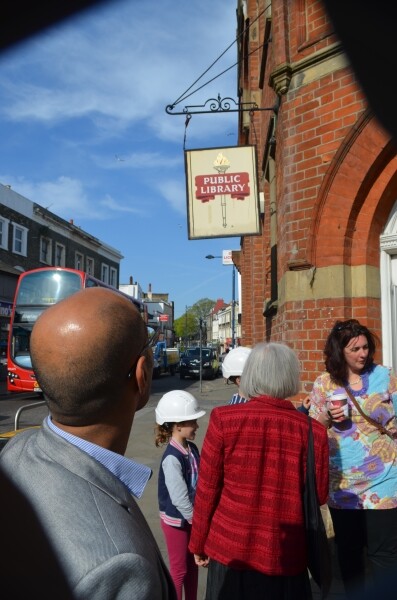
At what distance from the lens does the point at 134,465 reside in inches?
53.2

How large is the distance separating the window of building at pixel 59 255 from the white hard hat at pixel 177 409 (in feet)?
116

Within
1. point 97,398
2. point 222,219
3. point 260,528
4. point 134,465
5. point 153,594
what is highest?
point 222,219

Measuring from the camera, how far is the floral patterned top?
10.4 feet

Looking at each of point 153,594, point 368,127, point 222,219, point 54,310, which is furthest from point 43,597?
point 222,219

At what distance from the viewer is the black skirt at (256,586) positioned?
245cm

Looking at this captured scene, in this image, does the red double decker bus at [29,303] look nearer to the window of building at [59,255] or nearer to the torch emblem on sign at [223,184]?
the torch emblem on sign at [223,184]

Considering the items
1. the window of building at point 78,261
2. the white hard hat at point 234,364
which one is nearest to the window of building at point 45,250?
the window of building at point 78,261

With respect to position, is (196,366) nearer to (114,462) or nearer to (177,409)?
(177,409)

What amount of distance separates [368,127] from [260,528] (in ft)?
12.7

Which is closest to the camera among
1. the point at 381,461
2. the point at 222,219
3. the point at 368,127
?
the point at 381,461

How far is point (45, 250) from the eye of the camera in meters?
35.8

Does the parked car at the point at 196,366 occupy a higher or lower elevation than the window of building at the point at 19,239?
lower

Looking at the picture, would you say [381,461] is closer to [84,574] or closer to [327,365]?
[327,365]

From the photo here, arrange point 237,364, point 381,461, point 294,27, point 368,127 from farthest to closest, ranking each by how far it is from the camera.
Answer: point 294,27 < point 368,127 < point 237,364 < point 381,461
